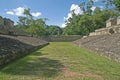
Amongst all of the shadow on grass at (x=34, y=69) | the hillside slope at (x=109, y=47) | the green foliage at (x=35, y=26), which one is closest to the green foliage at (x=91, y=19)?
the green foliage at (x=35, y=26)

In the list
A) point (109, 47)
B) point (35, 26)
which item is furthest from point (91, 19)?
point (109, 47)

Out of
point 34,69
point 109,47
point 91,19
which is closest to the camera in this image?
point 34,69

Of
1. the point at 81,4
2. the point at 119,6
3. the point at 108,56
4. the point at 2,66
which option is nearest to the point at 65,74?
the point at 2,66

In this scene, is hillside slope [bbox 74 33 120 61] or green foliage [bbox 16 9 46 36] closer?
hillside slope [bbox 74 33 120 61]

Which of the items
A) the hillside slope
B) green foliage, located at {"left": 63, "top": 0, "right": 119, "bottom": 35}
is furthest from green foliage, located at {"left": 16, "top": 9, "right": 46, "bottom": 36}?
the hillside slope

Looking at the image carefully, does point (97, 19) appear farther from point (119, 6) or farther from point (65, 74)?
point (65, 74)

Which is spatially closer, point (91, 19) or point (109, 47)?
Result: point (109, 47)

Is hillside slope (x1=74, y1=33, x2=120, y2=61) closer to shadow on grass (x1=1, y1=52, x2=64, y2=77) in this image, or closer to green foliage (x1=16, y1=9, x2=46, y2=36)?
shadow on grass (x1=1, y1=52, x2=64, y2=77)

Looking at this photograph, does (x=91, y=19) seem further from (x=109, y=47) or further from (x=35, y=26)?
(x=109, y=47)

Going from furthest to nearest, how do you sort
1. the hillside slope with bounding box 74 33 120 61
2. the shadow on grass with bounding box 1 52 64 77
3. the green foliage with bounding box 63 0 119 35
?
the green foliage with bounding box 63 0 119 35 → the hillside slope with bounding box 74 33 120 61 → the shadow on grass with bounding box 1 52 64 77

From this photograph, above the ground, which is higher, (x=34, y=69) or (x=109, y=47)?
(x=109, y=47)

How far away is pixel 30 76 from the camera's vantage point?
7.47 m

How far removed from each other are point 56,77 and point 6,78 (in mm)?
1851

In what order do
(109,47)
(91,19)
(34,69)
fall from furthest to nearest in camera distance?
(91,19)
(109,47)
(34,69)
